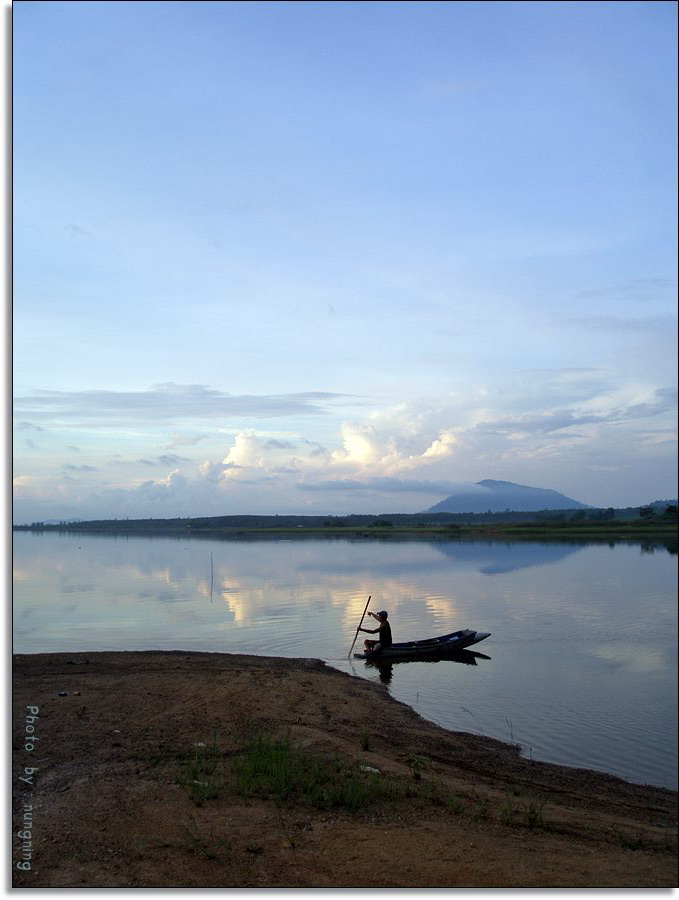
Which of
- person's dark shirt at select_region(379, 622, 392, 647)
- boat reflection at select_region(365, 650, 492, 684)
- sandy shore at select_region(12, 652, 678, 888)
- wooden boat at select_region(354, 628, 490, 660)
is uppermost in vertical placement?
sandy shore at select_region(12, 652, 678, 888)

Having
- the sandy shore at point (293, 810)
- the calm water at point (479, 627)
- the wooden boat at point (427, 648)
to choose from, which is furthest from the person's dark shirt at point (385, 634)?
the sandy shore at point (293, 810)

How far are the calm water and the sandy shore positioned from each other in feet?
4.30

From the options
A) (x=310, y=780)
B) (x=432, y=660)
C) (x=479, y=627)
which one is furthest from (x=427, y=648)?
(x=310, y=780)

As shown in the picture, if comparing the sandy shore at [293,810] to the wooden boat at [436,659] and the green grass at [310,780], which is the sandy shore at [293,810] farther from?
the wooden boat at [436,659]

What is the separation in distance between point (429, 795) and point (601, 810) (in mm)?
1705

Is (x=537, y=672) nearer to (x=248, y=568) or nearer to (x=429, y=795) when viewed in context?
(x=429, y=795)

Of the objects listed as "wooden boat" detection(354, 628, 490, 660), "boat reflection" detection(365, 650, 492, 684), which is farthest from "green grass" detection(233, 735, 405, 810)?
"wooden boat" detection(354, 628, 490, 660)

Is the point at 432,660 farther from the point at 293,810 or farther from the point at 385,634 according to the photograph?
the point at 293,810

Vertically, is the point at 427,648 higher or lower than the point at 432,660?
higher

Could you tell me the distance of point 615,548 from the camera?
41.1 meters

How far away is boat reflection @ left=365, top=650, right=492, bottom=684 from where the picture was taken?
607 inches

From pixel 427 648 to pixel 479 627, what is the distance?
14.5 ft

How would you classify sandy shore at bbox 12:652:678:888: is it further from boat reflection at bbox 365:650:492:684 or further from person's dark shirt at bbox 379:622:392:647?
person's dark shirt at bbox 379:622:392:647

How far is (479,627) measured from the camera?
20.2 m
